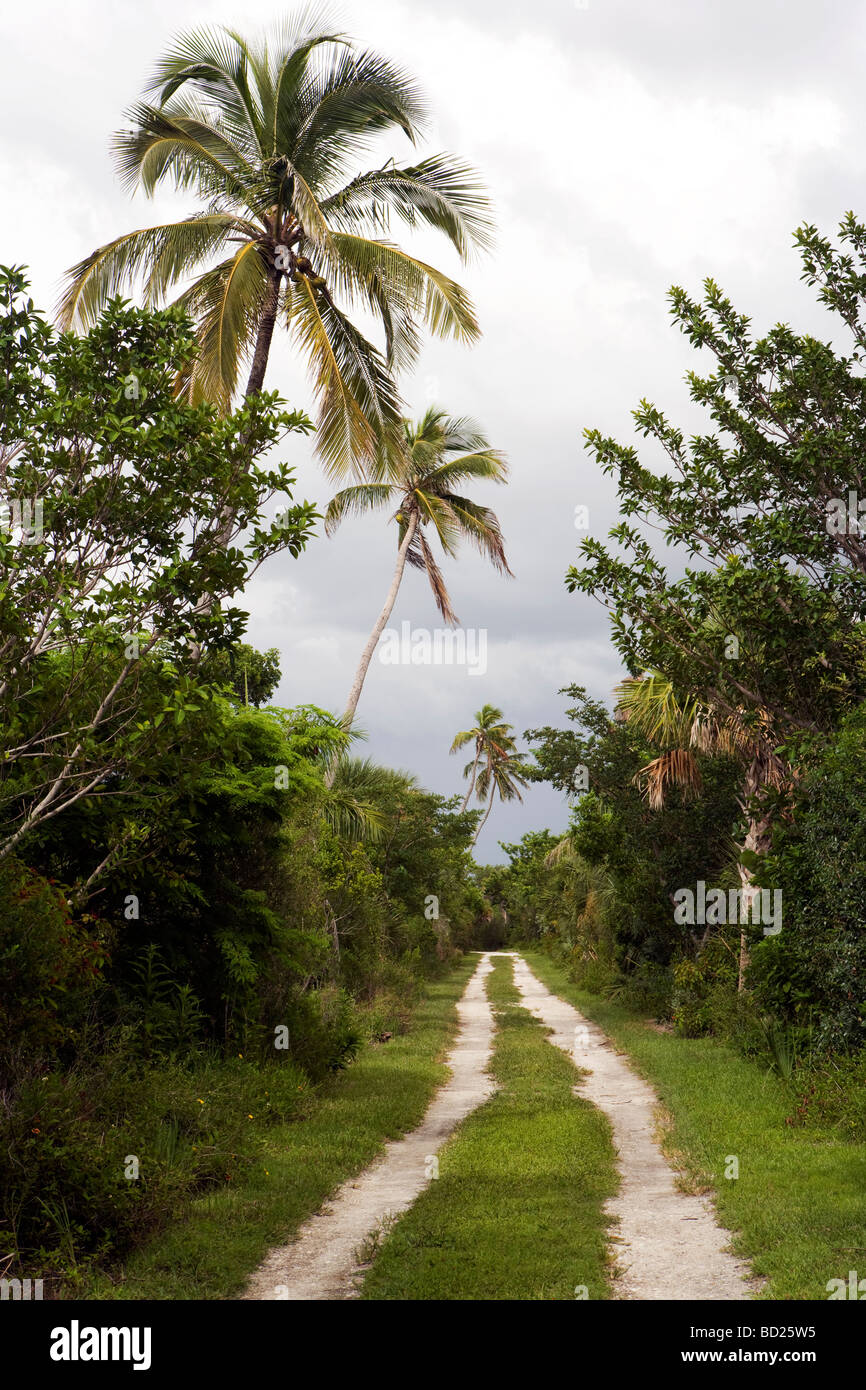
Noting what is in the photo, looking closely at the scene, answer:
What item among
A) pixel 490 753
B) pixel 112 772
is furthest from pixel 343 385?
pixel 490 753

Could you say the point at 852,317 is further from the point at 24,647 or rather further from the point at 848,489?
the point at 24,647

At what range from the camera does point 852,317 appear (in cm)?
1052

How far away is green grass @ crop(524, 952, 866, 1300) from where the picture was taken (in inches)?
241

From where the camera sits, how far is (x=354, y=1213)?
766cm

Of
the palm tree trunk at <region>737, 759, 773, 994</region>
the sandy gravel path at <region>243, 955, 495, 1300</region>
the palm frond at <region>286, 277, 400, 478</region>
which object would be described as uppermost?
the palm frond at <region>286, 277, 400, 478</region>

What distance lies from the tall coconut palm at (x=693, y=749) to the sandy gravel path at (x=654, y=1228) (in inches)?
144

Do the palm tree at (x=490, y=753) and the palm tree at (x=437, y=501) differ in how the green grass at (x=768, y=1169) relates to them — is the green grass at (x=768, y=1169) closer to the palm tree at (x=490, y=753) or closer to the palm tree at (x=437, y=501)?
the palm tree at (x=437, y=501)

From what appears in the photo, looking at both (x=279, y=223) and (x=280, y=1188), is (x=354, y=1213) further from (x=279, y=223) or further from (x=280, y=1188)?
(x=279, y=223)

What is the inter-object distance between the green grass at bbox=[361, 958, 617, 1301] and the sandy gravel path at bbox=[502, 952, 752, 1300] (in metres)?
0.16

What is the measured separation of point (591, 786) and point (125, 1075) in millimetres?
14520


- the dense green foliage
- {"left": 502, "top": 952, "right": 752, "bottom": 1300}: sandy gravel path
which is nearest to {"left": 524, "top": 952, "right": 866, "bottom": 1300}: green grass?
{"left": 502, "top": 952, "right": 752, "bottom": 1300}: sandy gravel path

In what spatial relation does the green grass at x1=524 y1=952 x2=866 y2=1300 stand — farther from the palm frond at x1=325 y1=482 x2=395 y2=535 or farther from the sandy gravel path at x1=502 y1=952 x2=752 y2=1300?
the palm frond at x1=325 y1=482 x2=395 y2=535

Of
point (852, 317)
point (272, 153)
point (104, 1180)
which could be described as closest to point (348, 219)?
point (272, 153)

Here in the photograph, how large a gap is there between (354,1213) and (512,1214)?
1.24 meters
